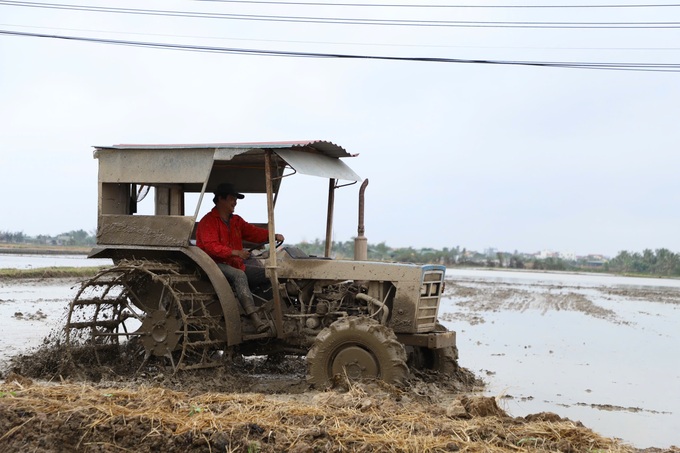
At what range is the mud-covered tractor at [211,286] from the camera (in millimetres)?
9242

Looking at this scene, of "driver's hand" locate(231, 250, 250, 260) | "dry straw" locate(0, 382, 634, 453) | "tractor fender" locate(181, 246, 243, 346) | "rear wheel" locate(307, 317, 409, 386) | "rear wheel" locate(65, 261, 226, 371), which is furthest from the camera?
"driver's hand" locate(231, 250, 250, 260)

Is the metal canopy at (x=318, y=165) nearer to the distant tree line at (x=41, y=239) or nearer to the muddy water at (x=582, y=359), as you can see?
the muddy water at (x=582, y=359)

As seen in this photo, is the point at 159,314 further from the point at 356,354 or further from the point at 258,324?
the point at 356,354

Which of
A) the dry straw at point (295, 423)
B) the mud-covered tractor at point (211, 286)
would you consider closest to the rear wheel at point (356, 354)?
the mud-covered tractor at point (211, 286)

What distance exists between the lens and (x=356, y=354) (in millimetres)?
8680

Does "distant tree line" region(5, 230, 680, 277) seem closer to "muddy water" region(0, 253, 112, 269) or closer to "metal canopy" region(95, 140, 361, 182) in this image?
"muddy water" region(0, 253, 112, 269)

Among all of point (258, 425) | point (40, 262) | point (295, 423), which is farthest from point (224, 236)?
point (40, 262)

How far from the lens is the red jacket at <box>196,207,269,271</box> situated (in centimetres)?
954

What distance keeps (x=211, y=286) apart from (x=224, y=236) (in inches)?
24.1

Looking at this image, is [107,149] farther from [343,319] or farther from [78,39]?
[78,39]

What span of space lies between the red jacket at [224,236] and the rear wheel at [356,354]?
1.54m

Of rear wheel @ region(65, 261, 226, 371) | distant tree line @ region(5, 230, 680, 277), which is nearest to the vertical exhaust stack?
rear wheel @ region(65, 261, 226, 371)

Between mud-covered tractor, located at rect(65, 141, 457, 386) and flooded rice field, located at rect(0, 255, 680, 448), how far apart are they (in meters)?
1.17

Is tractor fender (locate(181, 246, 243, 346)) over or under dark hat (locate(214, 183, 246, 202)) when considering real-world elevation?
under
